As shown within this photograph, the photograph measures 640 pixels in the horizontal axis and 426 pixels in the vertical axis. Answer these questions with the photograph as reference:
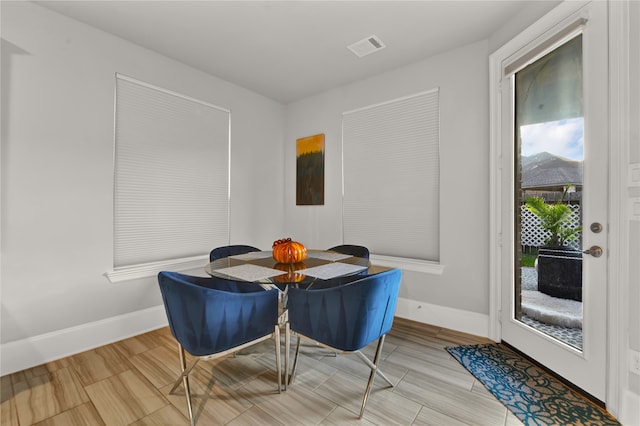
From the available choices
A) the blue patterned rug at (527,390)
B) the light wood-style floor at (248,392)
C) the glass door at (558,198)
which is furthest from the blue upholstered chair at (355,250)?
the glass door at (558,198)

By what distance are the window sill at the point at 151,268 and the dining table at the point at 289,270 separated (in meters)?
1.09

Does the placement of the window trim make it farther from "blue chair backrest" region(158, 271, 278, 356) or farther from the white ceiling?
"blue chair backrest" region(158, 271, 278, 356)

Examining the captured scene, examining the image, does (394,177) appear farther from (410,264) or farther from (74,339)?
(74,339)

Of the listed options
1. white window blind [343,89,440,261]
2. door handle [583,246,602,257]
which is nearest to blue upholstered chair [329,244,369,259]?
white window blind [343,89,440,261]

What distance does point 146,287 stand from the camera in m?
2.85

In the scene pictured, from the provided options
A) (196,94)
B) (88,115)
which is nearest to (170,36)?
(196,94)

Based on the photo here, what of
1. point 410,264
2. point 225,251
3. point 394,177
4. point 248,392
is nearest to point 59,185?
point 225,251

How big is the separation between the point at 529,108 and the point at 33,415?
4.02m

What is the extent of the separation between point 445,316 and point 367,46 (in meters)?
2.90

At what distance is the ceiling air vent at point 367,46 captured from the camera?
8.91 ft

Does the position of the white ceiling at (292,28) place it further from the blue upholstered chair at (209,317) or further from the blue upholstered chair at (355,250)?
the blue upholstered chair at (209,317)

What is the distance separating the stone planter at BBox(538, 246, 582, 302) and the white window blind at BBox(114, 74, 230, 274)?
3297mm

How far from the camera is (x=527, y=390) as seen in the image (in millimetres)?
1849

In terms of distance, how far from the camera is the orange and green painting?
398cm
